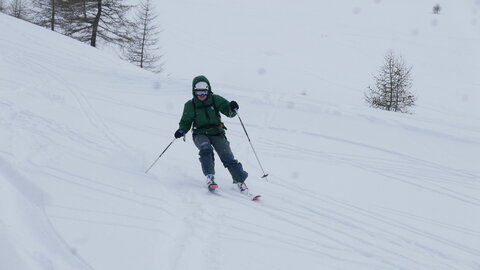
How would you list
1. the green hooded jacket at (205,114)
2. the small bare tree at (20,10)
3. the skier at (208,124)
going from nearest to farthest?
1. the skier at (208,124)
2. the green hooded jacket at (205,114)
3. the small bare tree at (20,10)

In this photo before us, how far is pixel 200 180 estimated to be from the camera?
6.73 m

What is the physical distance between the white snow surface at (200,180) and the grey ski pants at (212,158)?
342mm

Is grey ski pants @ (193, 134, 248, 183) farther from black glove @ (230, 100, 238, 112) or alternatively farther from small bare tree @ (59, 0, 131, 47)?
small bare tree @ (59, 0, 131, 47)

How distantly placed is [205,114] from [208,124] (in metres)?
0.17

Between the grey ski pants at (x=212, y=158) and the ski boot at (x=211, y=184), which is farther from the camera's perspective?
the grey ski pants at (x=212, y=158)

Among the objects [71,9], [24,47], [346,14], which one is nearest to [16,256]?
[24,47]

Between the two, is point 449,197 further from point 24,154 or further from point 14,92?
point 14,92

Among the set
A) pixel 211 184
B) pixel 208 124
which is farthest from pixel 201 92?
pixel 211 184

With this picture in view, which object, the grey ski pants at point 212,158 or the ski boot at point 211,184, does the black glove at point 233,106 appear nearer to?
the grey ski pants at point 212,158

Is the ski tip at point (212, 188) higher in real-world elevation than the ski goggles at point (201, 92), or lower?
lower

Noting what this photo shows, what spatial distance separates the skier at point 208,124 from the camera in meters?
6.29

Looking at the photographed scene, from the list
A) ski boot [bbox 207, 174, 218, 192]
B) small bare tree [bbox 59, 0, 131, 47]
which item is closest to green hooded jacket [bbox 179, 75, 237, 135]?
ski boot [bbox 207, 174, 218, 192]

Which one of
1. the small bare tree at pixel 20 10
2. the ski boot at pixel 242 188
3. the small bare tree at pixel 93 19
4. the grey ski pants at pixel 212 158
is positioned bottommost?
the ski boot at pixel 242 188

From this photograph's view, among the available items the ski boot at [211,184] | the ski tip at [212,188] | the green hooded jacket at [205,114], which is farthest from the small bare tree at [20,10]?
the ski tip at [212,188]
